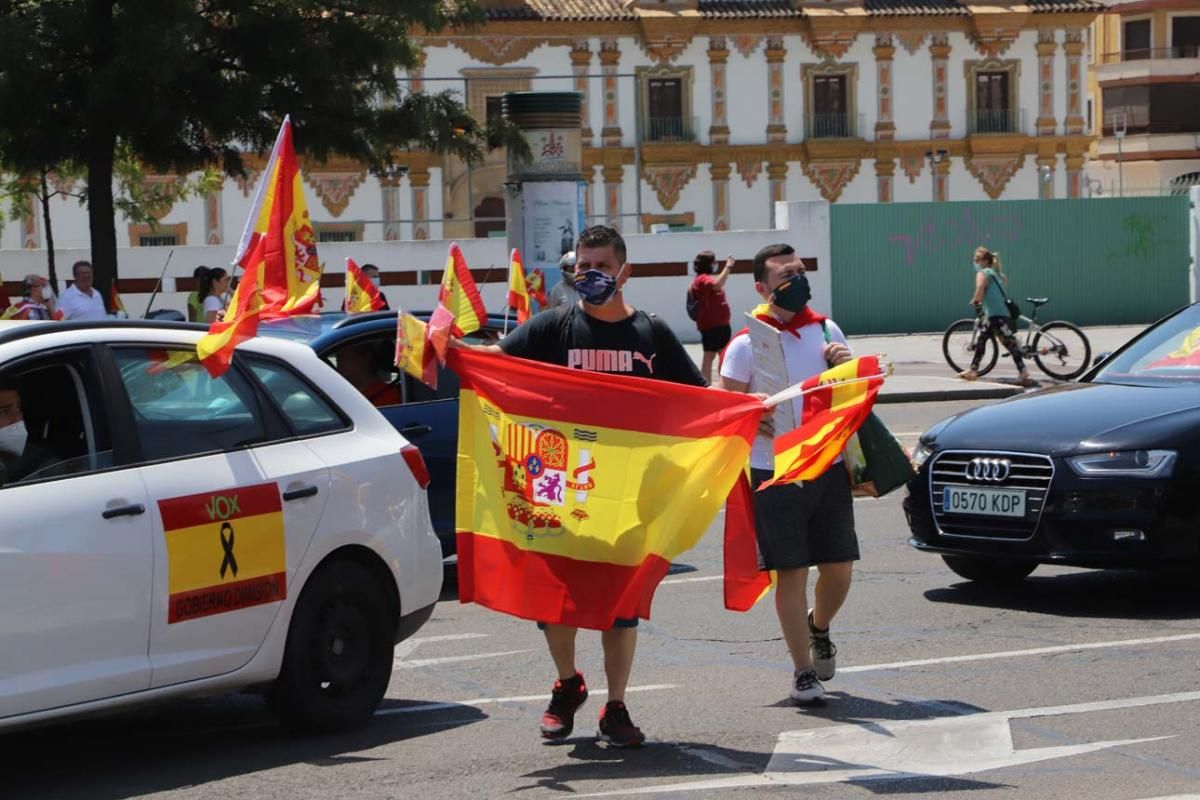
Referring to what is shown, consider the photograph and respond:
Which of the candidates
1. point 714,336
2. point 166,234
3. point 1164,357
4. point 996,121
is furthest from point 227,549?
point 996,121

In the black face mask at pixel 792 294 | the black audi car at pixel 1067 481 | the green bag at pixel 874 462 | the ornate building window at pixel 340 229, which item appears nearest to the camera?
the black face mask at pixel 792 294

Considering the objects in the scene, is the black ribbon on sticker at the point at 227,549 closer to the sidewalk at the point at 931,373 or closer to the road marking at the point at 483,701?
the road marking at the point at 483,701

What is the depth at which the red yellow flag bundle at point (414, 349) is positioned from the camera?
6812 mm

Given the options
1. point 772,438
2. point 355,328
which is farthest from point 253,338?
point 355,328

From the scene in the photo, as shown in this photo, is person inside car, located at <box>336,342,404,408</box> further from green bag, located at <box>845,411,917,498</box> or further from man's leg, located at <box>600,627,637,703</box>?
man's leg, located at <box>600,627,637,703</box>

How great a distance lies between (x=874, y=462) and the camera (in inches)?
308

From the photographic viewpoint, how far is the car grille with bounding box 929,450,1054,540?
30.3ft

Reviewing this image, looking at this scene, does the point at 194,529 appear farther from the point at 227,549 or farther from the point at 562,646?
the point at 562,646

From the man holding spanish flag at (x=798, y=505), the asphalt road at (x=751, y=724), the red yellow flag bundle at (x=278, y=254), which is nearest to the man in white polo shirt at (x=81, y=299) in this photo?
the asphalt road at (x=751, y=724)

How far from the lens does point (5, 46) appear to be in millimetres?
23375

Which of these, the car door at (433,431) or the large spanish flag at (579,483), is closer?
the large spanish flag at (579,483)

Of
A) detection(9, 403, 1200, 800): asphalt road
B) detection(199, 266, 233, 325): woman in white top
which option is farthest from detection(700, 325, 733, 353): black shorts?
detection(9, 403, 1200, 800): asphalt road

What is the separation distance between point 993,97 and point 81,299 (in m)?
46.2

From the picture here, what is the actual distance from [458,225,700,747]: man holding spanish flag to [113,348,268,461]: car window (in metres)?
0.86
